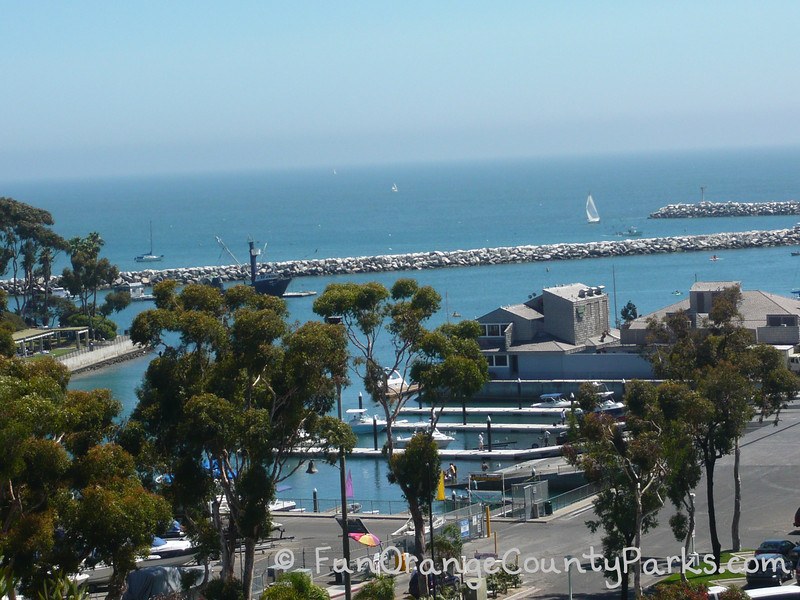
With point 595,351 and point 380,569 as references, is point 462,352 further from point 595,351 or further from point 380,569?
point 595,351

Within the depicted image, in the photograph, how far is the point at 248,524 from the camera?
18.6 m

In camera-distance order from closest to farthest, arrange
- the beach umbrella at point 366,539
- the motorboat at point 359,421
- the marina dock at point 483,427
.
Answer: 1. the beach umbrella at point 366,539
2. the marina dock at point 483,427
3. the motorboat at point 359,421

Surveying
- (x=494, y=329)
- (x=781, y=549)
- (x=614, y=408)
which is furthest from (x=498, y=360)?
(x=781, y=549)

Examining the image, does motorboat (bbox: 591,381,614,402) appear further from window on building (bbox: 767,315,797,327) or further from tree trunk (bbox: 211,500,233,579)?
tree trunk (bbox: 211,500,233,579)

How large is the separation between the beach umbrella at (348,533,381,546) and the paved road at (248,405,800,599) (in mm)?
329

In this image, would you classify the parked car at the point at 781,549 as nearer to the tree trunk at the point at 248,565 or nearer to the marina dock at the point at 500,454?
the tree trunk at the point at 248,565

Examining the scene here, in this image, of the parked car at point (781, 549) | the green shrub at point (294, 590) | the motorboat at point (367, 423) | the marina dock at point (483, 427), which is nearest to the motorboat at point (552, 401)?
the marina dock at point (483, 427)

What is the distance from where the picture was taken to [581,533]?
26.1 meters

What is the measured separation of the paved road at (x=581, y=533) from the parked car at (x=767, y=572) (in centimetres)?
221

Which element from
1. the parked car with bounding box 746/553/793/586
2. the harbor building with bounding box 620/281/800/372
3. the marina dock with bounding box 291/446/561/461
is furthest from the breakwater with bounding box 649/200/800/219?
the parked car with bounding box 746/553/793/586

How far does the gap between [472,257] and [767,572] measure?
9831 centimetres

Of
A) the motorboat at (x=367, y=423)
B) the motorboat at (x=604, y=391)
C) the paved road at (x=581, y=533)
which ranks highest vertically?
the paved road at (x=581, y=533)

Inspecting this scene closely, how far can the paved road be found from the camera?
22542 mm

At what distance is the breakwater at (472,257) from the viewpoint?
4445 inches
